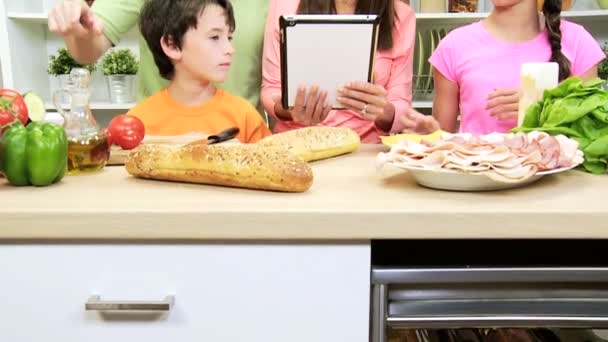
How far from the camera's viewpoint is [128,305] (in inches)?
27.2

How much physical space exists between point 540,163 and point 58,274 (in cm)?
59

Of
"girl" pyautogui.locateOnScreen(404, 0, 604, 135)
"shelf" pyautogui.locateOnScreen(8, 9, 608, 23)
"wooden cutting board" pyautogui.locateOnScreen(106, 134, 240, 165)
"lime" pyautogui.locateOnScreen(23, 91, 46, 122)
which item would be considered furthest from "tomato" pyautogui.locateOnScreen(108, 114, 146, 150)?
"shelf" pyautogui.locateOnScreen(8, 9, 608, 23)

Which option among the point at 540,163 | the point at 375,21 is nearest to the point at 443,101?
the point at 375,21

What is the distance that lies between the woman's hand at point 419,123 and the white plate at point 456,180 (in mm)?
458

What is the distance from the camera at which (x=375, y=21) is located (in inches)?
44.6

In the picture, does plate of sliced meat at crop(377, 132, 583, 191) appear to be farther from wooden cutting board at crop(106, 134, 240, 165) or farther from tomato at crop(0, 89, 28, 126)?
tomato at crop(0, 89, 28, 126)

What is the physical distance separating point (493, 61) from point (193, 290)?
1126 mm

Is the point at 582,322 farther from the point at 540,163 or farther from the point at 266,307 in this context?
the point at 266,307

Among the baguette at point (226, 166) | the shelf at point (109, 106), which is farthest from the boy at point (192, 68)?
the shelf at point (109, 106)

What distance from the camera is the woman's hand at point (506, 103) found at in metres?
1.25

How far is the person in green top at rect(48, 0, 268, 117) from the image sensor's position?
145cm

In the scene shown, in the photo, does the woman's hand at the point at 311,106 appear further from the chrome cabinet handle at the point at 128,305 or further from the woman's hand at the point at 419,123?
the chrome cabinet handle at the point at 128,305

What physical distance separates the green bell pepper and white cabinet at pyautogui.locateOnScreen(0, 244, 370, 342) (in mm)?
126

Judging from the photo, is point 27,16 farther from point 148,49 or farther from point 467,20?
point 467,20
